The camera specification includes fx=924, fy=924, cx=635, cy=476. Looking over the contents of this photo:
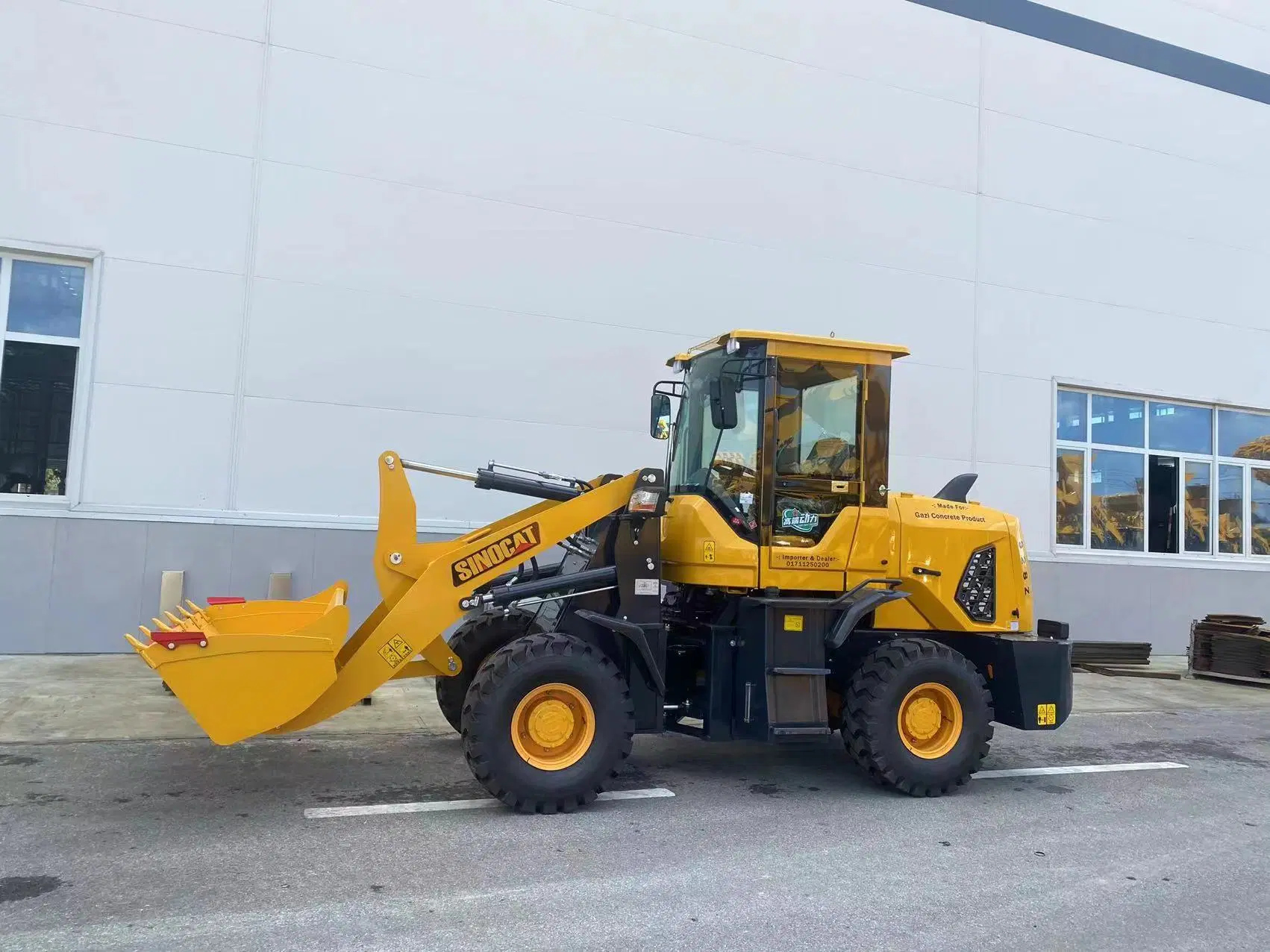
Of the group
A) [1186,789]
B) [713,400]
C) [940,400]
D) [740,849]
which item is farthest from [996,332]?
[740,849]

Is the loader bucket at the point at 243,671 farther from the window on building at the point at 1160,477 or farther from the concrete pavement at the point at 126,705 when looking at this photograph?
the window on building at the point at 1160,477

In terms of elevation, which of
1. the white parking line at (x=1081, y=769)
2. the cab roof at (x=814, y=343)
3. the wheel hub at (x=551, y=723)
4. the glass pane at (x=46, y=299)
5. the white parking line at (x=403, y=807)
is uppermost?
the glass pane at (x=46, y=299)

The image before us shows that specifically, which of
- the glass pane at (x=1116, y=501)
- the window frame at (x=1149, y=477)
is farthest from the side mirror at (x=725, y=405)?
the glass pane at (x=1116, y=501)

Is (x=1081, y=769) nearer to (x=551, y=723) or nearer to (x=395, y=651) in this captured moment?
(x=551, y=723)

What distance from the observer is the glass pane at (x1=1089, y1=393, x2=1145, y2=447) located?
1430 centimetres

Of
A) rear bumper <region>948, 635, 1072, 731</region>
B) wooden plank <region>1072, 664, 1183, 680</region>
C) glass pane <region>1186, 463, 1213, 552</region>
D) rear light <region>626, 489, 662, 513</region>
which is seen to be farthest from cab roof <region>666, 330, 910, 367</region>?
glass pane <region>1186, 463, 1213, 552</region>

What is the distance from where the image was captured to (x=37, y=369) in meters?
9.52

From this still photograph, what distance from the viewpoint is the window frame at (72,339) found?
30.7 ft

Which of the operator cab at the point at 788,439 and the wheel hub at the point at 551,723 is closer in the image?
the wheel hub at the point at 551,723

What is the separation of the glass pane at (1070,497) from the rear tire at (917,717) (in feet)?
29.0

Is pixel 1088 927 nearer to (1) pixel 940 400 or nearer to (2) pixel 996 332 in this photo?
(1) pixel 940 400

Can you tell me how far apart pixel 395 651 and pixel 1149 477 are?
13360mm

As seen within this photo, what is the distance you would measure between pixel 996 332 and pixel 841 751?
27.9ft

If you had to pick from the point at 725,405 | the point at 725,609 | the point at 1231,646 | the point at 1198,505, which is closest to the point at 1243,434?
the point at 1198,505
